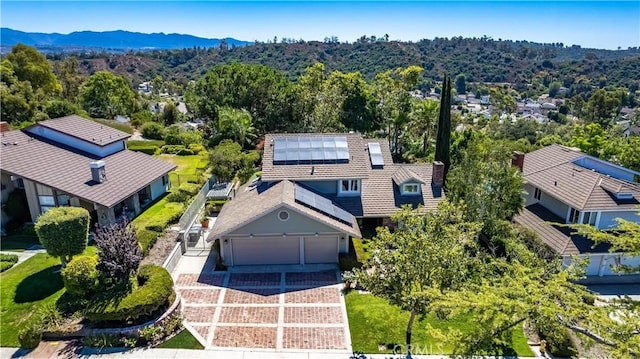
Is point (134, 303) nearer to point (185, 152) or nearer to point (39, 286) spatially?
point (39, 286)

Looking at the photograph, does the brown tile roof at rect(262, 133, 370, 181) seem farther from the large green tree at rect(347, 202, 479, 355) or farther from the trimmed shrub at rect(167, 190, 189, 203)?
the large green tree at rect(347, 202, 479, 355)

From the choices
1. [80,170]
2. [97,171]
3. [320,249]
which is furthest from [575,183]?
[80,170]

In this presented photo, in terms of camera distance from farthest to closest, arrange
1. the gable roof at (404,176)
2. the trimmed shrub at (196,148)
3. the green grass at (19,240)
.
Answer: the trimmed shrub at (196,148)
the gable roof at (404,176)
the green grass at (19,240)

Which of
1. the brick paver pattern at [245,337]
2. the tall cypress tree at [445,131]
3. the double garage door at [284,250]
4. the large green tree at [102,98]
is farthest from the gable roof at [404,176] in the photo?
the large green tree at [102,98]

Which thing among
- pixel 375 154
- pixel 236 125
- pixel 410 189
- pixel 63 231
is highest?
pixel 236 125

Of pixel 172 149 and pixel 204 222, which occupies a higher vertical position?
pixel 172 149

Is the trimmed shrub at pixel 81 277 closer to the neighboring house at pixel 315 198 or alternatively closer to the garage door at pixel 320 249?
the neighboring house at pixel 315 198
